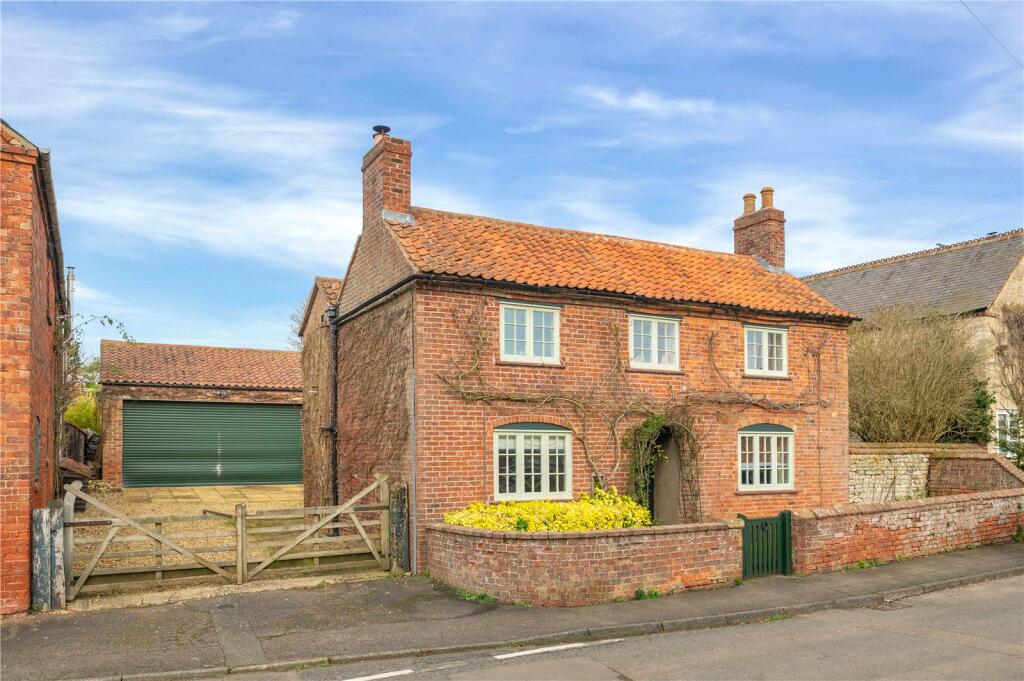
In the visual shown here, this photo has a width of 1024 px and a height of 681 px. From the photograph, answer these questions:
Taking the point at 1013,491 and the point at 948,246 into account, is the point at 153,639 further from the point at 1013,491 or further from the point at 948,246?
the point at 948,246

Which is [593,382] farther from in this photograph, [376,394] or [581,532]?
[581,532]

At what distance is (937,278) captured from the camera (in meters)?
31.6

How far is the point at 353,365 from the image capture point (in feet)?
60.5

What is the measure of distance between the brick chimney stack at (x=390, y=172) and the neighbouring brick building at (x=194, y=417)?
1632 centimetres

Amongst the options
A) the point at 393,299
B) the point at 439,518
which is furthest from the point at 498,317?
the point at 439,518

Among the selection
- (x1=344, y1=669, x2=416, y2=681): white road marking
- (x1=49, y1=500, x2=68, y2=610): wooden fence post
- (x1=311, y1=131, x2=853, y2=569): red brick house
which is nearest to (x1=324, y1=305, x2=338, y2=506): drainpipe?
(x1=311, y1=131, x2=853, y2=569): red brick house

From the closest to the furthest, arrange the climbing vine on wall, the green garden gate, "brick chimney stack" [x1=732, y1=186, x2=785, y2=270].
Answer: the green garden gate
the climbing vine on wall
"brick chimney stack" [x1=732, y1=186, x2=785, y2=270]

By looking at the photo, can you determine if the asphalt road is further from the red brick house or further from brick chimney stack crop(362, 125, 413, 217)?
brick chimney stack crop(362, 125, 413, 217)

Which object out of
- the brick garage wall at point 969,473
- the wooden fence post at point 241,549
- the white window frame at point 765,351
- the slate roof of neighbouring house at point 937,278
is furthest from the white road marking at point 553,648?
the slate roof of neighbouring house at point 937,278

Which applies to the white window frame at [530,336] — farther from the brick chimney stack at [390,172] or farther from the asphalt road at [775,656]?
the asphalt road at [775,656]

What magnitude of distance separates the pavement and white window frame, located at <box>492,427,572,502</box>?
2587 millimetres

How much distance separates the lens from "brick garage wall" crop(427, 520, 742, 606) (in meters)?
12.1

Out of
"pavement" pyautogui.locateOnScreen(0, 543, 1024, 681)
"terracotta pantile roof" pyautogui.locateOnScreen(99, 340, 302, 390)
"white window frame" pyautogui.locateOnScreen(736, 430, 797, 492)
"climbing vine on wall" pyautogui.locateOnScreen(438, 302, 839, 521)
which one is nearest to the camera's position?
"pavement" pyautogui.locateOnScreen(0, 543, 1024, 681)

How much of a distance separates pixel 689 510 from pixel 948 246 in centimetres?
2245
